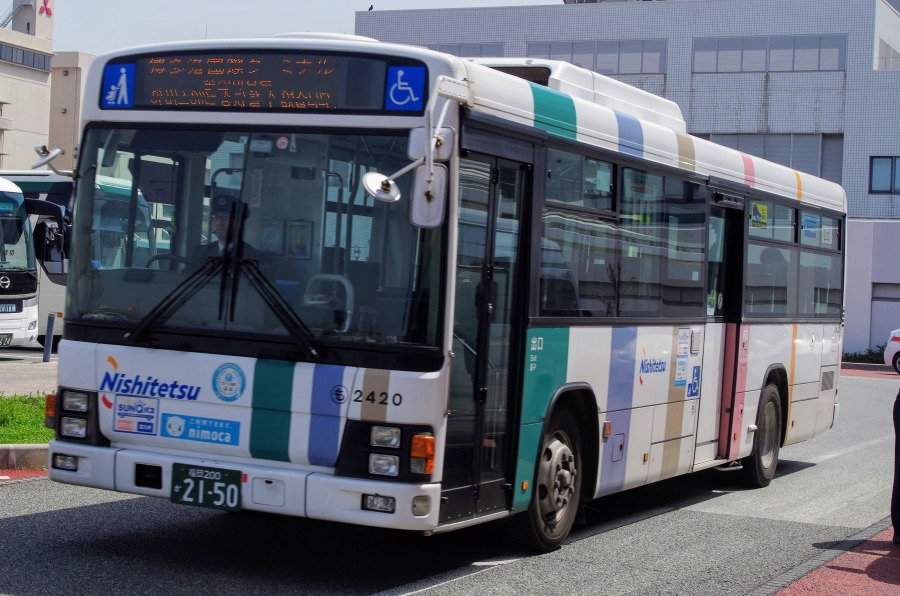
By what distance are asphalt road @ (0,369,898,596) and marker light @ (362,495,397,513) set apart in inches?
25.3

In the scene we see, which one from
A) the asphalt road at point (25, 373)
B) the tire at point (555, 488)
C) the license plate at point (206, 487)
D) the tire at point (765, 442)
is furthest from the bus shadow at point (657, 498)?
the asphalt road at point (25, 373)

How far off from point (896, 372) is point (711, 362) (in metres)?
27.0

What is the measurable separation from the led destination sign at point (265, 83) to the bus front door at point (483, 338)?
1.99 feet

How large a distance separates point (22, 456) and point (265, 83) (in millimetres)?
5112

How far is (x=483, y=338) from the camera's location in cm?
758

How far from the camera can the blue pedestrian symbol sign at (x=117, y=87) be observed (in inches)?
307

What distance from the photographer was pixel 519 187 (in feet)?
26.3

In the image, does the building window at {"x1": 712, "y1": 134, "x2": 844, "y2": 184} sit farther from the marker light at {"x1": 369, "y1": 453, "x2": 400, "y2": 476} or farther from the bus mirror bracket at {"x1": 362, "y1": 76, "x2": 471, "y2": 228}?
the marker light at {"x1": 369, "y1": 453, "x2": 400, "y2": 476}

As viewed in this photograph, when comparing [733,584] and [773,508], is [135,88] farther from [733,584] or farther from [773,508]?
[773,508]


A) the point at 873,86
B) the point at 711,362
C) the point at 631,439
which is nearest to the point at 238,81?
the point at 631,439

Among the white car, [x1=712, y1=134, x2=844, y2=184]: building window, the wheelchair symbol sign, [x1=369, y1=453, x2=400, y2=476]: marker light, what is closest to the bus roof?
the wheelchair symbol sign

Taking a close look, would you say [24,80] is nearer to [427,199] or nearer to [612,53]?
[612,53]

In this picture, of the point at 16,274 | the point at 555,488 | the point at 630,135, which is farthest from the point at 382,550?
the point at 16,274

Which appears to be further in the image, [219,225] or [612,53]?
[612,53]
